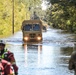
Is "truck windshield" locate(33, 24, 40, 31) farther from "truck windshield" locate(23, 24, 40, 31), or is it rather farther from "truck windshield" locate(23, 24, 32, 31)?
"truck windshield" locate(23, 24, 32, 31)

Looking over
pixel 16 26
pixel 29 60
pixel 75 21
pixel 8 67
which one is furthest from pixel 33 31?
pixel 16 26

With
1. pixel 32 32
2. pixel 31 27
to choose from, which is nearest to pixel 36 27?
pixel 31 27

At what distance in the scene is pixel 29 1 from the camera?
120 m

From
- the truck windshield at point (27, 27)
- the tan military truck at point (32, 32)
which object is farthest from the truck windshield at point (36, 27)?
the truck windshield at point (27, 27)

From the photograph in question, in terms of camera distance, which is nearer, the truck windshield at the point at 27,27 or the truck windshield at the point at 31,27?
the truck windshield at the point at 31,27

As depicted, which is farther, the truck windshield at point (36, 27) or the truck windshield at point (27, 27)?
the truck windshield at point (27, 27)

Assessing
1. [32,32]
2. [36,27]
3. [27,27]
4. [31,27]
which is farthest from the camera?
[27,27]

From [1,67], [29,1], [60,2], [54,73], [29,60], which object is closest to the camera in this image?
[1,67]

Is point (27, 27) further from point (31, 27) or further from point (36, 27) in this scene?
point (36, 27)

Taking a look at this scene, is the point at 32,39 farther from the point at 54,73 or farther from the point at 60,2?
the point at 54,73

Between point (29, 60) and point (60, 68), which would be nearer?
point (60, 68)

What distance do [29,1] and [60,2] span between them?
191 ft

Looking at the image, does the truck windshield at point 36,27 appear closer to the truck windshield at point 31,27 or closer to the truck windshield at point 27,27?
the truck windshield at point 31,27

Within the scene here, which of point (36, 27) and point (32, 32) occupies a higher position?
point (36, 27)
